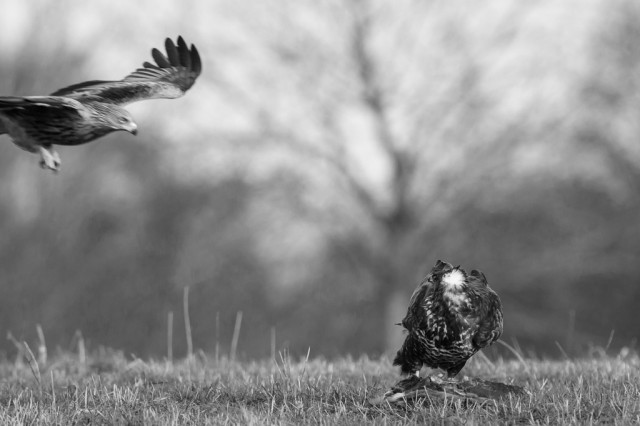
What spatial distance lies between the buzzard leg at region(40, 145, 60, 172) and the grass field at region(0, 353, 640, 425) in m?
1.39

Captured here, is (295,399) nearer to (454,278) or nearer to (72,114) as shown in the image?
(454,278)

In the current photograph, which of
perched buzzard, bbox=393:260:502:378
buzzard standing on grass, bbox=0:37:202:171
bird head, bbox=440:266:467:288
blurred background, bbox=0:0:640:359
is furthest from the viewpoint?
blurred background, bbox=0:0:640:359

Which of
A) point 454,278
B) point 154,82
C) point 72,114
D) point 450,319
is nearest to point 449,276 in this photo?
point 454,278

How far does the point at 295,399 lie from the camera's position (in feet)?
14.6

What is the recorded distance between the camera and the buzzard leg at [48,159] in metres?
5.54

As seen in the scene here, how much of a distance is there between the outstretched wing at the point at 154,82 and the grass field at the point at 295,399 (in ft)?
6.48

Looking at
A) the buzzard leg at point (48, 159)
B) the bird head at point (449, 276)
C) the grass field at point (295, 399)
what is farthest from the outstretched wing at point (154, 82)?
the bird head at point (449, 276)

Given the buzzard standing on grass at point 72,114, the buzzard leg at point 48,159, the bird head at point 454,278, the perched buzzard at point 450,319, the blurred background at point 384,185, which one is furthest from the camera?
the blurred background at point 384,185

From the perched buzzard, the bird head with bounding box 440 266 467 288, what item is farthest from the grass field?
the bird head with bounding box 440 266 467 288

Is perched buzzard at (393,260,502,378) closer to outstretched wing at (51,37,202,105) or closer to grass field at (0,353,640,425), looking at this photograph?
grass field at (0,353,640,425)

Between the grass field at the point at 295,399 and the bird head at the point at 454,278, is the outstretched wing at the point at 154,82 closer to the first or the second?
the grass field at the point at 295,399

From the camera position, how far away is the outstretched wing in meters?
6.18

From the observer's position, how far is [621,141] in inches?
730

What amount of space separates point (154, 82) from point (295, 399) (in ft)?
9.95
